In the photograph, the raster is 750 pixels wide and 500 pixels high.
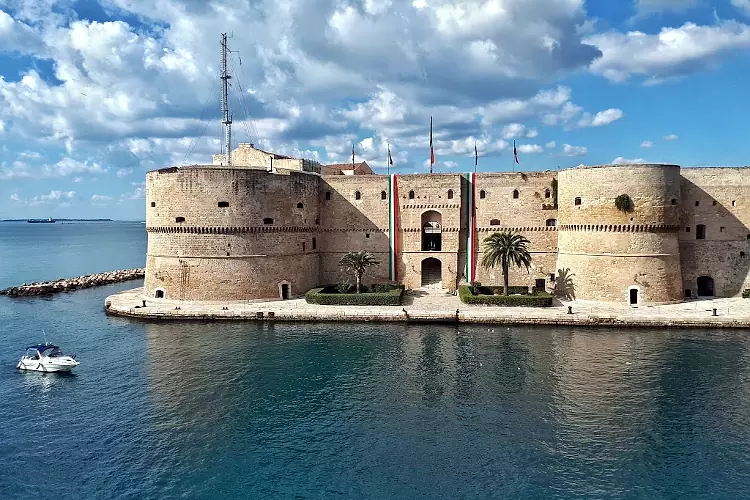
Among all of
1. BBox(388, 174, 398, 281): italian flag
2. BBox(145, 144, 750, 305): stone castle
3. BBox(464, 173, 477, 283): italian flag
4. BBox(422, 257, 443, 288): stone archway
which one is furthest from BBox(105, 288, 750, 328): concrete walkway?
BBox(422, 257, 443, 288): stone archway

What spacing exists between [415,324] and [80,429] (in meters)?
18.5

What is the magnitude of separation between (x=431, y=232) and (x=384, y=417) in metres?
28.6

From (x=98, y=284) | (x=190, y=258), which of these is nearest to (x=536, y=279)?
(x=190, y=258)

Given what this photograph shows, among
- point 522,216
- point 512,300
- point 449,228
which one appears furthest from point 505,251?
point 449,228

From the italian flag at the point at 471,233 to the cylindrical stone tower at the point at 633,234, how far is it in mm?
8036

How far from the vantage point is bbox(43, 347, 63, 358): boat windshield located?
25.1 meters

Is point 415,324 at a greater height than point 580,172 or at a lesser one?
lesser

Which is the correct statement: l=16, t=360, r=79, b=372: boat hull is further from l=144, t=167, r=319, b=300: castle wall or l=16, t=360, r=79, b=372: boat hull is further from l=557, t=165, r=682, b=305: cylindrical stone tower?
l=557, t=165, r=682, b=305: cylindrical stone tower

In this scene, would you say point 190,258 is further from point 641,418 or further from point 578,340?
point 641,418

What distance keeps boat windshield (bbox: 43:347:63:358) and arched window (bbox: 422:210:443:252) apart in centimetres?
2484

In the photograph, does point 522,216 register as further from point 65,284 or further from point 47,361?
point 65,284

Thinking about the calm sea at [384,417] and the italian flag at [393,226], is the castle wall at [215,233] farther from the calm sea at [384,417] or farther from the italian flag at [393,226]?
the italian flag at [393,226]

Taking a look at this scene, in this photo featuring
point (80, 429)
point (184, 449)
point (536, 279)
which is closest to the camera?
point (184, 449)

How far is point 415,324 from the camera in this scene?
32219 mm
